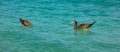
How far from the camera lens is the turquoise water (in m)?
12.6

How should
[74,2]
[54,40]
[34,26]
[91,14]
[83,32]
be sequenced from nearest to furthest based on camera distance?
[54,40]
[83,32]
[34,26]
[91,14]
[74,2]

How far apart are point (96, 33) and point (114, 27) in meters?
1.02

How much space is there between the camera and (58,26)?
15281 millimetres

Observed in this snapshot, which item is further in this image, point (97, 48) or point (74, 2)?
point (74, 2)

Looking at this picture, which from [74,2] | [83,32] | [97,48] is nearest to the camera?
[97,48]

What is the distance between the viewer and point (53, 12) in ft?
58.9

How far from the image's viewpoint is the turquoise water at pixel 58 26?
1261 centimetres

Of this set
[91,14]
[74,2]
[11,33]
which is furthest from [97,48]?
[74,2]

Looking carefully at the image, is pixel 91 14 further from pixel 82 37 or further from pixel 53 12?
pixel 82 37

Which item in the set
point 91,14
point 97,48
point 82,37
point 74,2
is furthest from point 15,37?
point 74,2

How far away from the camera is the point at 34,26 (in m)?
15.6

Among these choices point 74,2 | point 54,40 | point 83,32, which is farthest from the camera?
point 74,2

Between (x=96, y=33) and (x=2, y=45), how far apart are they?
12.6 ft

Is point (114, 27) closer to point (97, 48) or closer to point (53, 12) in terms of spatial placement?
point (97, 48)
